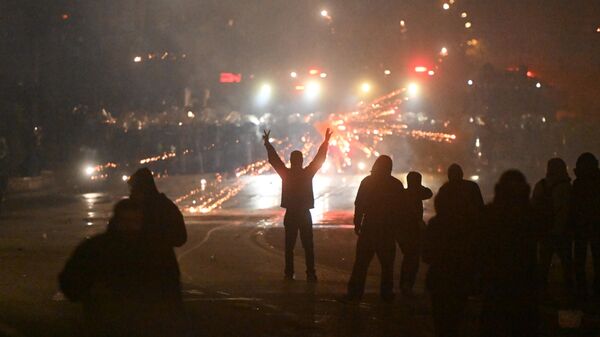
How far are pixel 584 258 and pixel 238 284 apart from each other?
4239mm

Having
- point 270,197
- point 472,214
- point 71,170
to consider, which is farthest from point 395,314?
point 71,170

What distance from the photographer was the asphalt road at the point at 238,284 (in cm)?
956

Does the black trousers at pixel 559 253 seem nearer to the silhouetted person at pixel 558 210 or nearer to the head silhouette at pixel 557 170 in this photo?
the silhouetted person at pixel 558 210

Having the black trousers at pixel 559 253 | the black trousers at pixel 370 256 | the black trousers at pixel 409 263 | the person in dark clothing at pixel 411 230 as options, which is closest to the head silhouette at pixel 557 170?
the black trousers at pixel 559 253

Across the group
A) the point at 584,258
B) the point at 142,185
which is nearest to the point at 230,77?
the point at 584,258

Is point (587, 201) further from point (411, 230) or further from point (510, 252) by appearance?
point (510, 252)

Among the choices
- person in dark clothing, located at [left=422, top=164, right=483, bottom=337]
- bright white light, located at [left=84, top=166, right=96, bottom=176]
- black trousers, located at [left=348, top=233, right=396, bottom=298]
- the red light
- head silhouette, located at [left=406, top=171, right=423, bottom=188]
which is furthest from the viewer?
the red light

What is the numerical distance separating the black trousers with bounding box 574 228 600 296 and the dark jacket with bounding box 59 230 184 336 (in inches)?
225

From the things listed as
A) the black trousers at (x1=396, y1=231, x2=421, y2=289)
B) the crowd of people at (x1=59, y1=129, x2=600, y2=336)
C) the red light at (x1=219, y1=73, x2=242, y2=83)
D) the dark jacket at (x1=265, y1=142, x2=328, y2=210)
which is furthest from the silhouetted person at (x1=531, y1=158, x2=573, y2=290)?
the red light at (x1=219, y1=73, x2=242, y2=83)

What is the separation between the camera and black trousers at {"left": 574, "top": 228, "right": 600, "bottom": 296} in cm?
1122

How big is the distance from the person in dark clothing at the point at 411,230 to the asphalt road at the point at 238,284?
27 centimetres

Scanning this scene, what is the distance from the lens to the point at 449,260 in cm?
757

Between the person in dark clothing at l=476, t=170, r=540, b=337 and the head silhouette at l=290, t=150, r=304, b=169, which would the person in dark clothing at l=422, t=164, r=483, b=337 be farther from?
the head silhouette at l=290, t=150, r=304, b=169

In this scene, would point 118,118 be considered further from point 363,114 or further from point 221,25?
point 363,114
